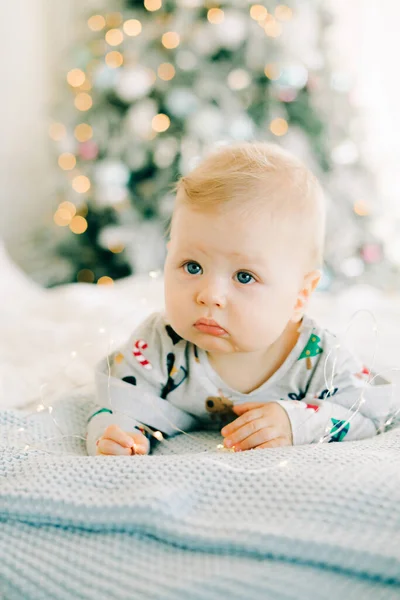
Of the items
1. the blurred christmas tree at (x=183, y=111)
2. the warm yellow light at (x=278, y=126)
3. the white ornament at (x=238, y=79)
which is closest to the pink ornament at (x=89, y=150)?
the blurred christmas tree at (x=183, y=111)

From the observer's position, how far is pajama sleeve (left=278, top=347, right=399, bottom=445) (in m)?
1.06

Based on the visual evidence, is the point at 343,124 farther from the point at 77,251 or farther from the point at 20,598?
the point at 20,598

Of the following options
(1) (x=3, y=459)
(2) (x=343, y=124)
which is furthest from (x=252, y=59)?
(1) (x=3, y=459)

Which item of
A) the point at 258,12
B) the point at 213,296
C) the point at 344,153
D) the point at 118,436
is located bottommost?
the point at 118,436

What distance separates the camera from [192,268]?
3.42 feet

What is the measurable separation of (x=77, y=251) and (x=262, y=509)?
6.76ft

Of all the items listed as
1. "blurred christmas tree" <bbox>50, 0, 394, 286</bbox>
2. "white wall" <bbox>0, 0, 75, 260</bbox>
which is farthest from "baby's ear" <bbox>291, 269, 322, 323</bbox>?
"white wall" <bbox>0, 0, 75, 260</bbox>

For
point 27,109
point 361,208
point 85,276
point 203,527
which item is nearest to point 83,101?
point 27,109

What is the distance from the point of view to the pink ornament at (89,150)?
257 cm

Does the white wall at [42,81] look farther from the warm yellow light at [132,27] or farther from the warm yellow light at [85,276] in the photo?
the warm yellow light at [132,27]

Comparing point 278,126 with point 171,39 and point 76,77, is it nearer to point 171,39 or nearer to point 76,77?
point 171,39

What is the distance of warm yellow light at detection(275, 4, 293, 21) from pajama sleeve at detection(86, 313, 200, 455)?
171 cm

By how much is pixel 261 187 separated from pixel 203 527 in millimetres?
512

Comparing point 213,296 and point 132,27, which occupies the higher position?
point 132,27
